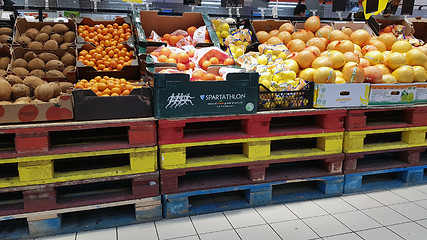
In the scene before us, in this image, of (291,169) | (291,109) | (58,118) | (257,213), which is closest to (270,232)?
(257,213)

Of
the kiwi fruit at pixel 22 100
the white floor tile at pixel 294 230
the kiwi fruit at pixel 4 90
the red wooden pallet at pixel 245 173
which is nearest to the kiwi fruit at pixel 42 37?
the kiwi fruit at pixel 4 90

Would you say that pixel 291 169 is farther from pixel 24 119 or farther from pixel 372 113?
pixel 24 119

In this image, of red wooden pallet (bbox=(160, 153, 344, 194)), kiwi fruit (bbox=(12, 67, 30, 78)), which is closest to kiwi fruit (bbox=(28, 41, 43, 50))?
kiwi fruit (bbox=(12, 67, 30, 78))

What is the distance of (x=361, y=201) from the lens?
3.14 m

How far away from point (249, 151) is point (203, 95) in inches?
26.8

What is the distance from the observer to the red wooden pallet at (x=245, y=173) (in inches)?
108

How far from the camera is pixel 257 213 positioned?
2873 millimetres

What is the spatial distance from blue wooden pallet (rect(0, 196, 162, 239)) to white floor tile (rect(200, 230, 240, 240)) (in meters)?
0.48

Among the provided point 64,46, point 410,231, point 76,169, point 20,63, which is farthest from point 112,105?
point 410,231

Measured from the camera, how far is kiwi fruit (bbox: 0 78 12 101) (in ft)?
8.01

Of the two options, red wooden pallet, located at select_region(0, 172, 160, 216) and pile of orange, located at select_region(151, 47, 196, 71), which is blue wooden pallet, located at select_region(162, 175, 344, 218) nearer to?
red wooden pallet, located at select_region(0, 172, 160, 216)

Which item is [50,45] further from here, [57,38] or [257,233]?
[257,233]

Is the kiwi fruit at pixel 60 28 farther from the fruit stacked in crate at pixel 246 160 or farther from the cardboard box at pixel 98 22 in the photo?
the fruit stacked in crate at pixel 246 160

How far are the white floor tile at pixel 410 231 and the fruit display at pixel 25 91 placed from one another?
9.56 feet
